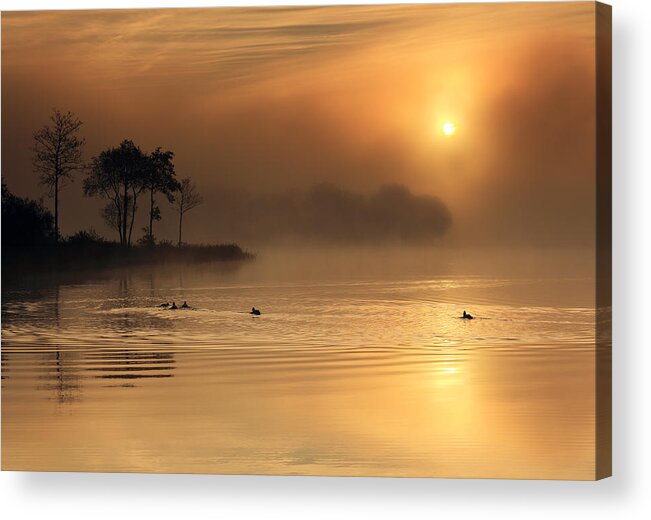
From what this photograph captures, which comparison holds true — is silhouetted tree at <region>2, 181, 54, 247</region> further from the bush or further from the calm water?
the calm water

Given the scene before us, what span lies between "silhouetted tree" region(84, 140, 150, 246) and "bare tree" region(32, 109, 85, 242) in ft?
0.34

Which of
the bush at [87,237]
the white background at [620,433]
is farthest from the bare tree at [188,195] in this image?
the white background at [620,433]

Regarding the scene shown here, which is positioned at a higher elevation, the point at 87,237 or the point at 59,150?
the point at 59,150

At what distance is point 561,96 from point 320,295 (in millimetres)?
1628

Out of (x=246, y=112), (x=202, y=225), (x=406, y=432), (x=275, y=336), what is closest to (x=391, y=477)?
(x=406, y=432)

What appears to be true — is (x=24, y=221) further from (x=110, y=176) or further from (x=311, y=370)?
(x=311, y=370)

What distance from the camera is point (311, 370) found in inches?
263

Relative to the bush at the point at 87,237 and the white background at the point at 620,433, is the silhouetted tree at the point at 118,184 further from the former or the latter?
the white background at the point at 620,433

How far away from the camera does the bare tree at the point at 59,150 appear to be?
686 centimetres

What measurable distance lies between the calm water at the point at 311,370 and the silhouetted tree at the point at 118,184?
0.29 metres

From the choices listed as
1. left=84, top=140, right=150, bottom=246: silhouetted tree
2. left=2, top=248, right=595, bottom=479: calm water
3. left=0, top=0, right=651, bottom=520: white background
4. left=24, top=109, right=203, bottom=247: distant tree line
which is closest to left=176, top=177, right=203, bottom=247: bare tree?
left=24, top=109, right=203, bottom=247: distant tree line

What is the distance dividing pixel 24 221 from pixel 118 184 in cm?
56

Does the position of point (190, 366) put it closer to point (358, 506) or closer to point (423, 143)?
point (358, 506)

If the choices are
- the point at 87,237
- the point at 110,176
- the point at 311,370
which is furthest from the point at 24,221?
the point at 311,370
